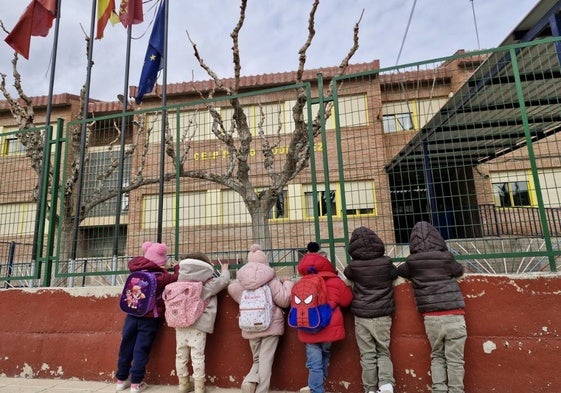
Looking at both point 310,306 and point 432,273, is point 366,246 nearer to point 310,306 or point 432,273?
point 432,273

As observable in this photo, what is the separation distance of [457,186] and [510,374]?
1941 mm

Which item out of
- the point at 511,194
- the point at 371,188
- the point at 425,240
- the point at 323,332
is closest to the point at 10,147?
the point at 371,188

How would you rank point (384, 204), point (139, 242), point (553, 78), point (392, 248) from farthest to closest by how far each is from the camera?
point (139, 242)
point (553, 78)
point (384, 204)
point (392, 248)

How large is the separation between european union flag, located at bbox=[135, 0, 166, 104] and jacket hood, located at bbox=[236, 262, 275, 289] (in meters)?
4.66

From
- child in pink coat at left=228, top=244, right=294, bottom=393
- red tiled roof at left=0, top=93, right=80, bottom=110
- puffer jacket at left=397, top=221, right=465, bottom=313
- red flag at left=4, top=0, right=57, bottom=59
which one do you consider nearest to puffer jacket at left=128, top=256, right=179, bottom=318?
child in pink coat at left=228, top=244, right=294, bottom=393

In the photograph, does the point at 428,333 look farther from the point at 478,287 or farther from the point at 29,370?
the point at 29,370

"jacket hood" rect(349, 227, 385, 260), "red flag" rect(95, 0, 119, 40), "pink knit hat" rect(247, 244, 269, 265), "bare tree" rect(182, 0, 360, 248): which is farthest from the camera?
"bare tree" rect(182, 0, 360, 248)

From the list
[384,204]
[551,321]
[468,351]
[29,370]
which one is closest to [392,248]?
[384,204]

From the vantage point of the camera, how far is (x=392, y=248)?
13.8 feet

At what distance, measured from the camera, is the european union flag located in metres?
6.90

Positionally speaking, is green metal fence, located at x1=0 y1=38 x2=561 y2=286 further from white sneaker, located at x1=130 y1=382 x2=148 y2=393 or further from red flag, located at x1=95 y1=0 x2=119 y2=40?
red flag, located at x1=95 y1=0 x2=119 y2=40

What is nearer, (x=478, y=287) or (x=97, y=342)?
(x=478, y=287)

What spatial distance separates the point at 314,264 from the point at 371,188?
1.41 meters

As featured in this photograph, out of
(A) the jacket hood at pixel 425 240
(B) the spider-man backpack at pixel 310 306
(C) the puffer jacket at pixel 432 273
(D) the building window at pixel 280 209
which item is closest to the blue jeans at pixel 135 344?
(B) the spider-man backpack at pixel 310 306
